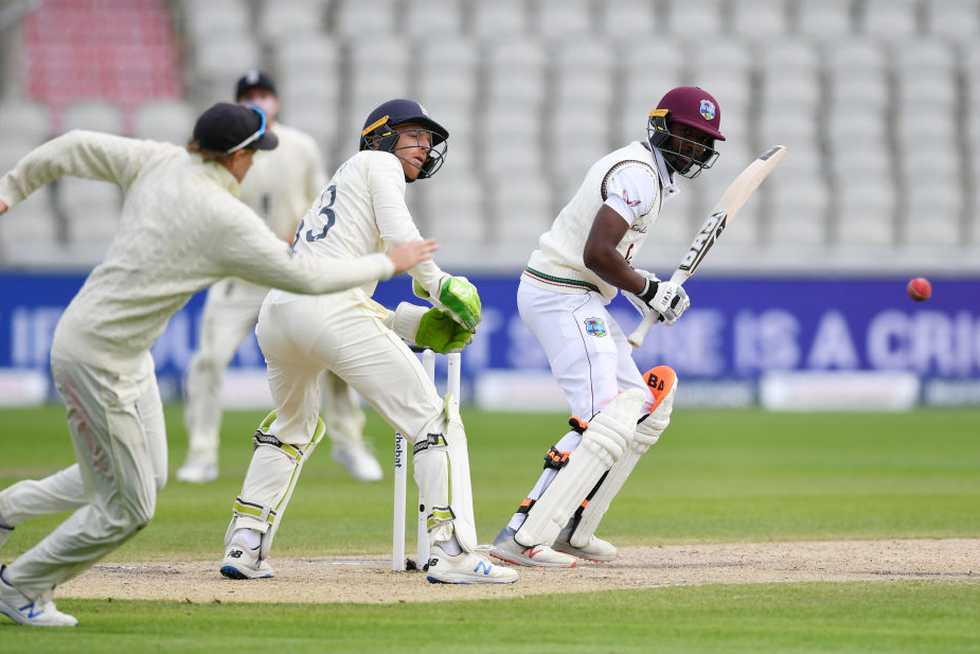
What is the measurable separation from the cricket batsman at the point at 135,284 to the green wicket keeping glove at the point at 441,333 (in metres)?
1.13

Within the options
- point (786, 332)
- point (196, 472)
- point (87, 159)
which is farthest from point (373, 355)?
point (786, 332)

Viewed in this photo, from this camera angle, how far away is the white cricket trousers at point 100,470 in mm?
5219

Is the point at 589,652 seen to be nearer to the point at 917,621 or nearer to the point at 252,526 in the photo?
the point at 917,621

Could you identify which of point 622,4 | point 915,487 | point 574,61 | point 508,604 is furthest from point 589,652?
point 622,4

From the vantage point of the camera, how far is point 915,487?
10633mm

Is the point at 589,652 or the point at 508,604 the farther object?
the point at 508,604

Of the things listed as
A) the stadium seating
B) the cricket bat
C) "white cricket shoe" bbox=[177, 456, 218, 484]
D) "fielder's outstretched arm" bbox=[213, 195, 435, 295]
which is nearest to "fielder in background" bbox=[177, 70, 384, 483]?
"white cricket shoe" bbox=[177, 456, 218, 484]

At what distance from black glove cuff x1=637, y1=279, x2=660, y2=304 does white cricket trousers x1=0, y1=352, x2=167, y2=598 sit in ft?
7.63

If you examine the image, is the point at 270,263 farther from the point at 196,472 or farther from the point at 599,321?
the point at 196,472

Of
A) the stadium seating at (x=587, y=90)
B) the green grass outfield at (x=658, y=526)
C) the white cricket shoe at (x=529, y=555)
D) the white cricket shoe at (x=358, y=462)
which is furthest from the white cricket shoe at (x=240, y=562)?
the stadium seating at (x=587, y=90)

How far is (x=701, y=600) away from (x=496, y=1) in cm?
1625

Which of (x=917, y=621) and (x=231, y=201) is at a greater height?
(x=231, y=201)

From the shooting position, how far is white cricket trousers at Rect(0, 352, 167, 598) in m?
5.22

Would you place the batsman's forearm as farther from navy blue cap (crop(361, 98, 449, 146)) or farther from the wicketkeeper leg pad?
the wicketkeeper leg pad
